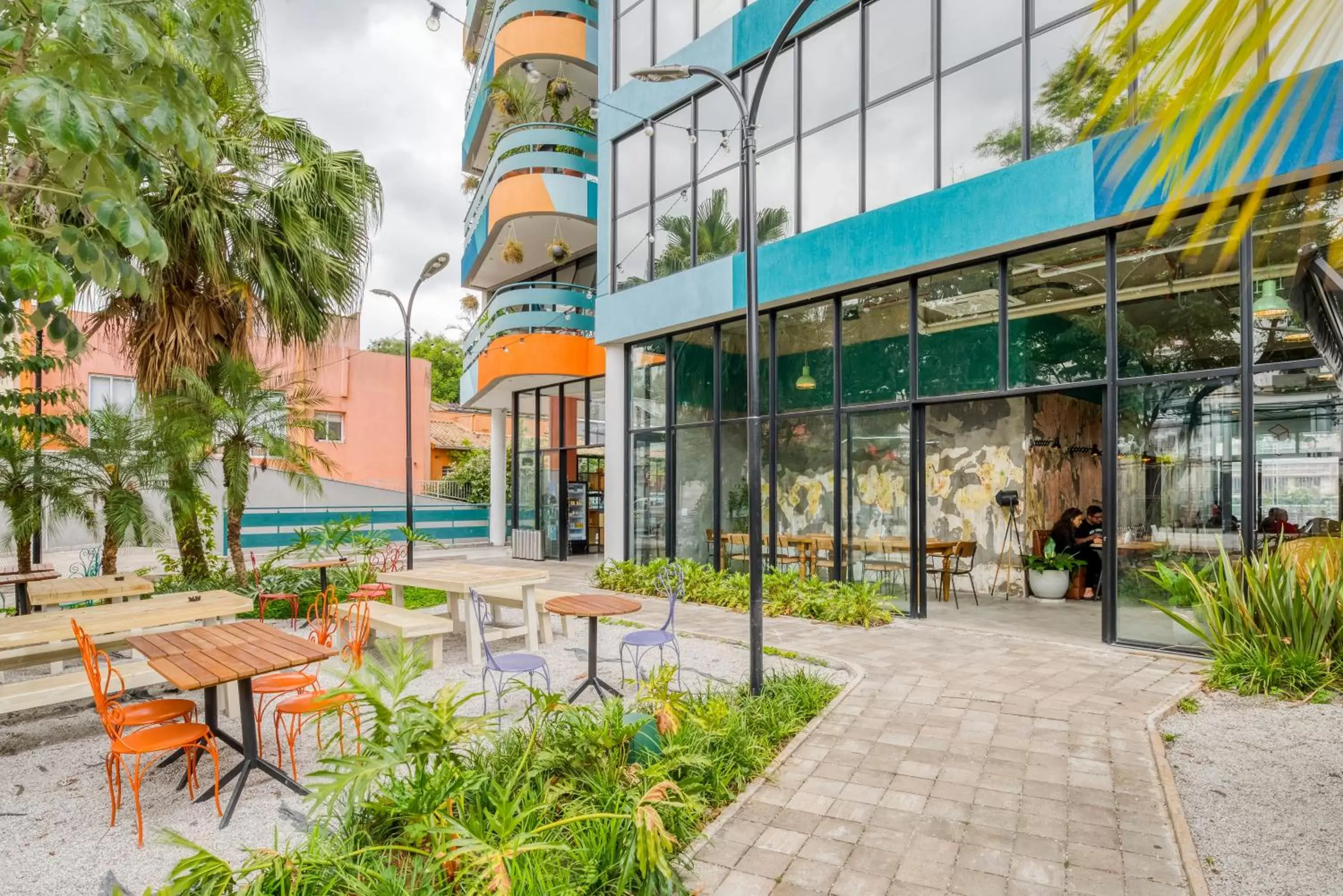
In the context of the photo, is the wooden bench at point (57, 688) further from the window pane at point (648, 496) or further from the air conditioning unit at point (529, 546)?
the air conditioning unit at point (529, 546)

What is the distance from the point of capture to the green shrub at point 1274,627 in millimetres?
5602

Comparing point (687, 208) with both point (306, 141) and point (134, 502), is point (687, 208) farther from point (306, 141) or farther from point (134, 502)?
point (134, 502)

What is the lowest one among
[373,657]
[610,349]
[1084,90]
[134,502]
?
[373,657]

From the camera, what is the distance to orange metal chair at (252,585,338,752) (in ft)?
15.9

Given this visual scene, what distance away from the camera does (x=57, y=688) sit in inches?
195

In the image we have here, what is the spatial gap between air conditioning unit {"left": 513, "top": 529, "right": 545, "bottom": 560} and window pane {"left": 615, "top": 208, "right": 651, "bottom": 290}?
6685mm

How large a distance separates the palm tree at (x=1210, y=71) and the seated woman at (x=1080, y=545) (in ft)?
38.1

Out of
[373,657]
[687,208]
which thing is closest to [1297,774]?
[373,657]

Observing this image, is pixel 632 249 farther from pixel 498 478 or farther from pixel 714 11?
pixel 498 478

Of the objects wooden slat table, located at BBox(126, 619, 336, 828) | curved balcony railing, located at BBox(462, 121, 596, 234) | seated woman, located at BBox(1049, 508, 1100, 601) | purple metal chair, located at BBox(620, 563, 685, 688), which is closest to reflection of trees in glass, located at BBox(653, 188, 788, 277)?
curved balcony railing, located at BBox(462, 121, 596, 234)

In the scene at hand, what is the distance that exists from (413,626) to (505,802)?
3929 mm

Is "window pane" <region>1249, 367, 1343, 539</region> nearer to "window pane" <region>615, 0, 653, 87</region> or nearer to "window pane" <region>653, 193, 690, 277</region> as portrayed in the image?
"window pane" <region>653, 193, 690, 277</region>

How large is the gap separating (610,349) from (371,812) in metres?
11.0

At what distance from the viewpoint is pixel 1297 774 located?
14.1 feet
